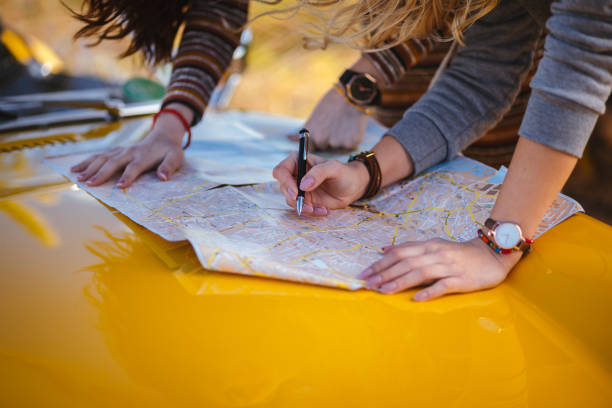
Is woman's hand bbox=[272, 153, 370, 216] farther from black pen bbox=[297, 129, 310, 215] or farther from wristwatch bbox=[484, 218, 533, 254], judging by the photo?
wristwatch bbox=[484, 218, 533, 254]

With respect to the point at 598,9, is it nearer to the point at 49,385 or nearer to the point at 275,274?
the point at 275,274

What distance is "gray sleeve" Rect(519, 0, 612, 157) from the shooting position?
59cm

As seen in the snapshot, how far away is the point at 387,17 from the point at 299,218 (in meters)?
0.47

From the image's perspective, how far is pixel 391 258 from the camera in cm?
67

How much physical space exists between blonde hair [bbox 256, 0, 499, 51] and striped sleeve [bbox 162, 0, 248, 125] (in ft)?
0.88

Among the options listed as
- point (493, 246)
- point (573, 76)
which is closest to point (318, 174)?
point (493, 246)

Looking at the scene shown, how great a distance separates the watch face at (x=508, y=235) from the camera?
69cm

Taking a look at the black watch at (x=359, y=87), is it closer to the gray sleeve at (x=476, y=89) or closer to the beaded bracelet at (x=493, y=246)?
the gray sleeve at (x=476, y=89)

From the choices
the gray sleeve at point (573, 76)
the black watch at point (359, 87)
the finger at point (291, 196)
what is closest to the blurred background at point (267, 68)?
the black watch at point (359, 87)

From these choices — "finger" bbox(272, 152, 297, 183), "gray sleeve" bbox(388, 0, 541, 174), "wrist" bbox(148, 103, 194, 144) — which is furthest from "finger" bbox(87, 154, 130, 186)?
"gray sleeve" bbox(388, 0, 541, 174)

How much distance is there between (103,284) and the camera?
64 cm

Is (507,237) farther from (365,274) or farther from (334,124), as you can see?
(334,124)

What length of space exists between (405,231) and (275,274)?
0.96ft

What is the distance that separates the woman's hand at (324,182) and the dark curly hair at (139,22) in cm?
61
